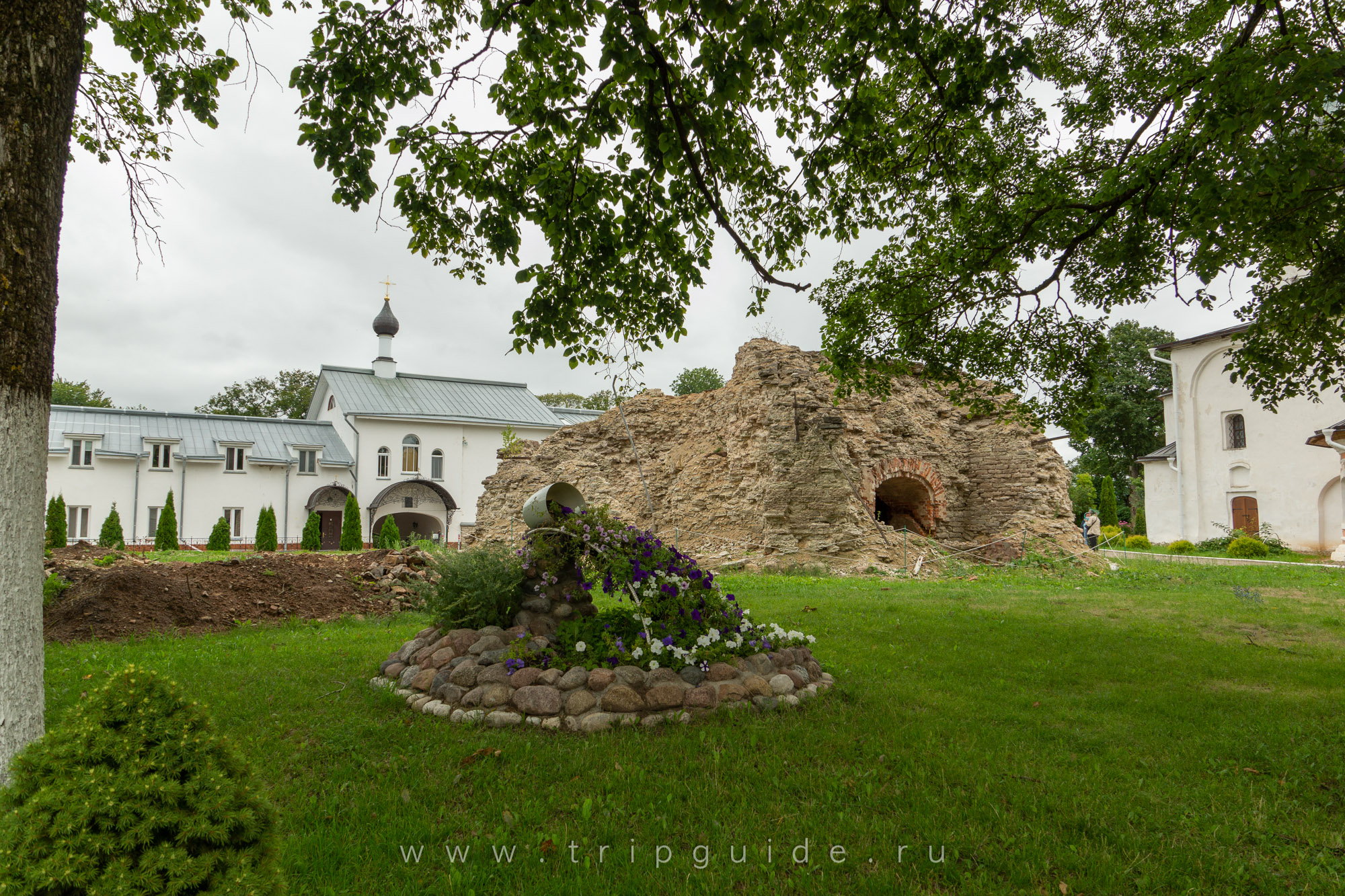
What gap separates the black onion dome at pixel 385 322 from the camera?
35.5 m

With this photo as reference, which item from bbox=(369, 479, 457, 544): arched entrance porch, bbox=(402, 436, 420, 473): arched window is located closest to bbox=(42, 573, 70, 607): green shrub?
bbox=(369, 479, 457, 544): arched entrance porch

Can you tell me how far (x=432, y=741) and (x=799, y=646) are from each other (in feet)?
10.5

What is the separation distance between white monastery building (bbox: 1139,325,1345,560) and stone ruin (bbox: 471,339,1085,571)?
1100cm

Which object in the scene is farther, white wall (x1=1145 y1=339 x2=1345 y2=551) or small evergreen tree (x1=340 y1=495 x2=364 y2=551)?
small evergreen tree (x1=340 y1=495 x2=364 y2=551)

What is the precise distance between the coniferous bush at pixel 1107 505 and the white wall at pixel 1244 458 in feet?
12.1

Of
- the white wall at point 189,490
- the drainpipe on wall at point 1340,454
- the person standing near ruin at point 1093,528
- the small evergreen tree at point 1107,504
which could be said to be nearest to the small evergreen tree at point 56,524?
the white wall at point 189,490

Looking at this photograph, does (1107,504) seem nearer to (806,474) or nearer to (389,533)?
(806,474)

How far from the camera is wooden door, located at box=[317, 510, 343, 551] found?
31.7 meters

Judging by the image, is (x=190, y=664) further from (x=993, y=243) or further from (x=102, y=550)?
(x=102, y=550)

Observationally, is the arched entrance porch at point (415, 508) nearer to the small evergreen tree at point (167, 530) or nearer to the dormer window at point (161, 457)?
the small evergreen tree at point (167, 530)

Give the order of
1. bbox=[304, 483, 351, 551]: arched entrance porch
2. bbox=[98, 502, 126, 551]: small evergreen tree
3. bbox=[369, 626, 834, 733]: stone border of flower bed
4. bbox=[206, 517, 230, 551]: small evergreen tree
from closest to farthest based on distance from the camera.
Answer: bbox=[369, 626, 834, 733]: stone border of flower bed
bbox=[98, 502, 126, 551]: small evergreen tree
bbox=[206, 517, 230, 551]: small evergreen tree
bbox=[304, 483, 351, 551]: arched entrance porch

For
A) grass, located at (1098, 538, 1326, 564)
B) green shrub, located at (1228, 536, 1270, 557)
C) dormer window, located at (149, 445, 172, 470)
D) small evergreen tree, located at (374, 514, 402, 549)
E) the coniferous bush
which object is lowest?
grass, located at (1098, 538, 1326, 564)

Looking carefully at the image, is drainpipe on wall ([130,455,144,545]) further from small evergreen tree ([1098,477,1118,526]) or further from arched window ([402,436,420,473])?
small evergreen tree ([1098,477,1118,526])

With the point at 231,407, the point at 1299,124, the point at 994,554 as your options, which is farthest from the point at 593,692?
the point at 231,407
